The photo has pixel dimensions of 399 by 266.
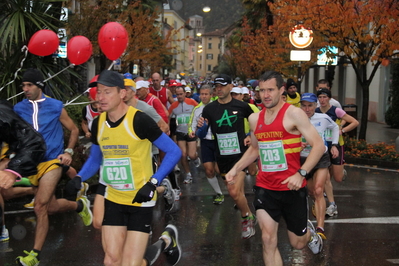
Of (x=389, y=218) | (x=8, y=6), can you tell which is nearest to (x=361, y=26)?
(x=389, y=218)

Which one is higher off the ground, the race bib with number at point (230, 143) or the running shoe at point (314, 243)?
the race bib with number at point (230, 143)

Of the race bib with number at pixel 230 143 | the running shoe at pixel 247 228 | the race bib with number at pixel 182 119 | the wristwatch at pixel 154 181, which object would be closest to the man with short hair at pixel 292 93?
the race bib with number at pixel 182 119

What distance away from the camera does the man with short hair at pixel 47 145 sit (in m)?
5.93

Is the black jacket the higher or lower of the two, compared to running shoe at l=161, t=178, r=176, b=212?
higher

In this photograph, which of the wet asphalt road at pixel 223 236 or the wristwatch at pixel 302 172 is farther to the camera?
the wet asphalt road at pixel 223 236

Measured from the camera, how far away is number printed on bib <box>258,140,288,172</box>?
5.00m

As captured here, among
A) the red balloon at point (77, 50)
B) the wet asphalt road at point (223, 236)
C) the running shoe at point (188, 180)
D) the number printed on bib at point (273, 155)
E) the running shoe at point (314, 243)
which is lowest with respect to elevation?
the running shoe at point (188, 180)

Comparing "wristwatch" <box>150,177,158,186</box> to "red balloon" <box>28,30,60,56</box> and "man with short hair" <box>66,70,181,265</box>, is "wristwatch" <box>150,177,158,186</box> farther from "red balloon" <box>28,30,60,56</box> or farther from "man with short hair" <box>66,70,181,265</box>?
"red balloon" <box>28,30,60,56</box>

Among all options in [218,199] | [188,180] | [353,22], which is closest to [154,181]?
[218,199]

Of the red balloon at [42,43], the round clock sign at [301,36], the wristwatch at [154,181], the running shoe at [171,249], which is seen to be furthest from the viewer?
the round clock sign at [301,36]

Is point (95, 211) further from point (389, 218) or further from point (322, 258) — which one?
point (389, 218)

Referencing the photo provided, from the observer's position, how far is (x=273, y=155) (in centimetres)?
502

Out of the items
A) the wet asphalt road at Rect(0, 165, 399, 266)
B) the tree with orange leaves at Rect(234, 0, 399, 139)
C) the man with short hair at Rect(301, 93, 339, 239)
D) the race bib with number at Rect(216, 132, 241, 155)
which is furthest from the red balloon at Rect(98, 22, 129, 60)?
the tree with orange leaves at Rect(234, 0, 399, 139)

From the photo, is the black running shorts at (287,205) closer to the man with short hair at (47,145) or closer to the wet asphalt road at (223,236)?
the wet asphalt road at (223,236)
